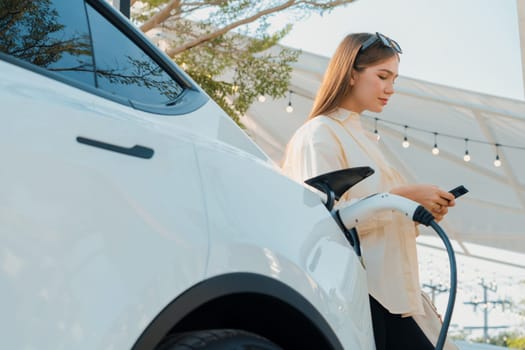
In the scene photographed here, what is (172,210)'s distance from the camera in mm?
1167

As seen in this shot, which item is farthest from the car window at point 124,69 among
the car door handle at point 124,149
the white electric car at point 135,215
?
the car door handle at point 124,149

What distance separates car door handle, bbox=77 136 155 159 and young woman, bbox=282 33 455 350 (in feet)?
2.70

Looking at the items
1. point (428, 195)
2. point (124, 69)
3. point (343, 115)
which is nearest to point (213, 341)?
point (124, 69)

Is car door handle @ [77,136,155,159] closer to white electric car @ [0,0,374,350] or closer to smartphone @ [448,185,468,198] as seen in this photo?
white electric car @ [0,0,374,350]

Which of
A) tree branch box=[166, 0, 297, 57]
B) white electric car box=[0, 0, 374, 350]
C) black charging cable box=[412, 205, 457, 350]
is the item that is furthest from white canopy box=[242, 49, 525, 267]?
white electric car box=[0, 0, 374, 350]

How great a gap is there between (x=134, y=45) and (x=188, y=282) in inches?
17.7

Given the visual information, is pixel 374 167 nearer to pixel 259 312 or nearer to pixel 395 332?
pixel 395 332

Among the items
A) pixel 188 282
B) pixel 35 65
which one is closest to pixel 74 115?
pixel 35 65

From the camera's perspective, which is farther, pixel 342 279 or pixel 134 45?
pixel 342 279

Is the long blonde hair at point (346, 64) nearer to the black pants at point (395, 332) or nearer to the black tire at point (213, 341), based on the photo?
the black pants at point (395, 332)

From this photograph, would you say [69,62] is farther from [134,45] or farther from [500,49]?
[500,49]

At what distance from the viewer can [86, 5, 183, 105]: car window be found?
128 centimetres

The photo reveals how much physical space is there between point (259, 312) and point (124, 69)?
489 mm

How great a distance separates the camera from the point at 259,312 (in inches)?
56.1
